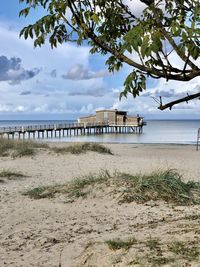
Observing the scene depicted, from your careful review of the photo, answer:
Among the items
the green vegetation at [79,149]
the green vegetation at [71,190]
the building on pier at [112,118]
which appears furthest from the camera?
the building on pier at [112,118]

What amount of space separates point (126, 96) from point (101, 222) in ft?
12.9

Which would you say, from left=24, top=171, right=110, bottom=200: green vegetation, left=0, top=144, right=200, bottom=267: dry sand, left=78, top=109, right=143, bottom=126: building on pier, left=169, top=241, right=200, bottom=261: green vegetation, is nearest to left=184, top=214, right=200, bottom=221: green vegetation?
left=0, top=144, right=200, bottom=267: dry sand

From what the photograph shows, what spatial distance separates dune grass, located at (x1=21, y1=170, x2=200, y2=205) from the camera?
7.68 metres

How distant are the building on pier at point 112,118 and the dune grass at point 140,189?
64948 millimetres

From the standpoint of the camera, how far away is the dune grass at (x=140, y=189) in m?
7.68

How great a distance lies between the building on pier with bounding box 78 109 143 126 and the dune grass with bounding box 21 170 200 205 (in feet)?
213

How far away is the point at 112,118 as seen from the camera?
7506cm

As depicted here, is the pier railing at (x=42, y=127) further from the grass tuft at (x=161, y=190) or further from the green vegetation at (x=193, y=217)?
the green vegetation at (x=193, y=217)

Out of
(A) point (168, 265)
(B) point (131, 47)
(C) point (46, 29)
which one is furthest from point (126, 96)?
(A) point (168, 265)

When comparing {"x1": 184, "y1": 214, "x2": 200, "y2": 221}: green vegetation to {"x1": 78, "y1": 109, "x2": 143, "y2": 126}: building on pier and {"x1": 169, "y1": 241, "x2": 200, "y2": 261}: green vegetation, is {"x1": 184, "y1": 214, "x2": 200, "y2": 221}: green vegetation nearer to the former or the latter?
{"x1": 169, "y1": 241, "x2": 200, "y2": 261}: green vegetation

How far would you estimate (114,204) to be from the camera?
25.0ft

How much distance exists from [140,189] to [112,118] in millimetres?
67212

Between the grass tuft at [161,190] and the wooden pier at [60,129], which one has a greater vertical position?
the grass tuft at [161,190]

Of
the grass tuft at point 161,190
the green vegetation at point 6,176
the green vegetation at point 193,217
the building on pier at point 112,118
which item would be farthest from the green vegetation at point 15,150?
the building on pier at point 112,118
